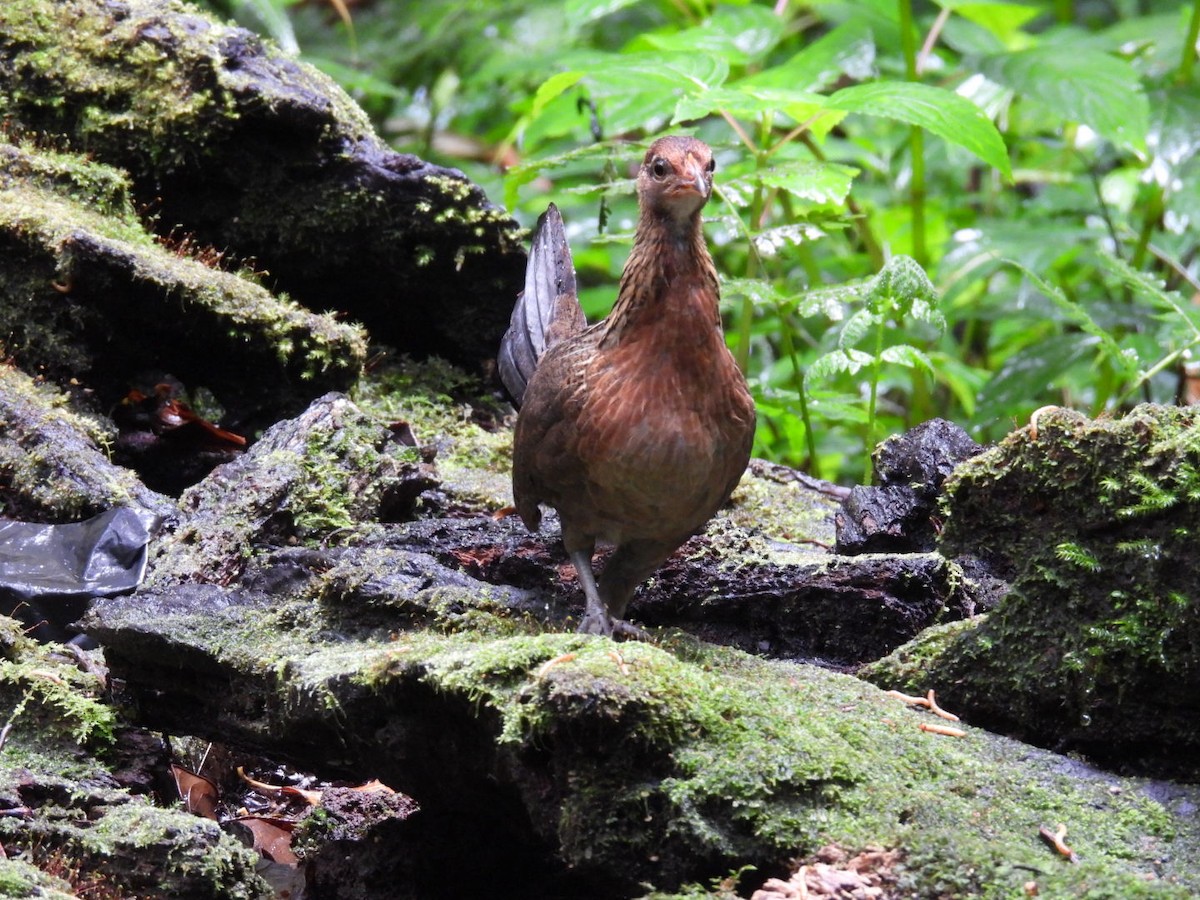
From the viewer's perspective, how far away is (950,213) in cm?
793

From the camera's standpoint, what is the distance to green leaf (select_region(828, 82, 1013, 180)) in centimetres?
457

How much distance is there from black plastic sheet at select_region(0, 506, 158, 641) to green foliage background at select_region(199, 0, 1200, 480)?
88.7 inches

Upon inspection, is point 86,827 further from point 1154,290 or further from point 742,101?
point 1154,290

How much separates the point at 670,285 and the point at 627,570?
0.86 m

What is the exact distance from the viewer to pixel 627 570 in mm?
3646

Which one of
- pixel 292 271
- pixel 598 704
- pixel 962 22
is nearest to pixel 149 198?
pixel 292 271

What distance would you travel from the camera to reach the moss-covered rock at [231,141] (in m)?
5.02

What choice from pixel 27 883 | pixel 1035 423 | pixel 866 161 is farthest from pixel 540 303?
pixel 866 161

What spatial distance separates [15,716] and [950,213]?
6.35m

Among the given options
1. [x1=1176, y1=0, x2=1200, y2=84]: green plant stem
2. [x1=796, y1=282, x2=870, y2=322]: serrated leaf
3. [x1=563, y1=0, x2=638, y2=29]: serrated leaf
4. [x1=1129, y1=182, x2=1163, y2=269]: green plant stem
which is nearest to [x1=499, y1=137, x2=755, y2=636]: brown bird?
[x1=796, y1=282, x2=870, y2=322]: serrated leaf

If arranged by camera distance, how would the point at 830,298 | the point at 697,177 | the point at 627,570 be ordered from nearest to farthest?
A: the point at 697,177, the point at 627,570, the point at 830,298

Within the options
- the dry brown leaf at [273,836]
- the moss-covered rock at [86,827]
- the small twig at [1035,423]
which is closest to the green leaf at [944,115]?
the small twig at [1035,423]

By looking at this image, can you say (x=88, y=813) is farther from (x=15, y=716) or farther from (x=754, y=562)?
(x=754, y=562)

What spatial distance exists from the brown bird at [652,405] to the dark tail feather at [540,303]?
886mm
